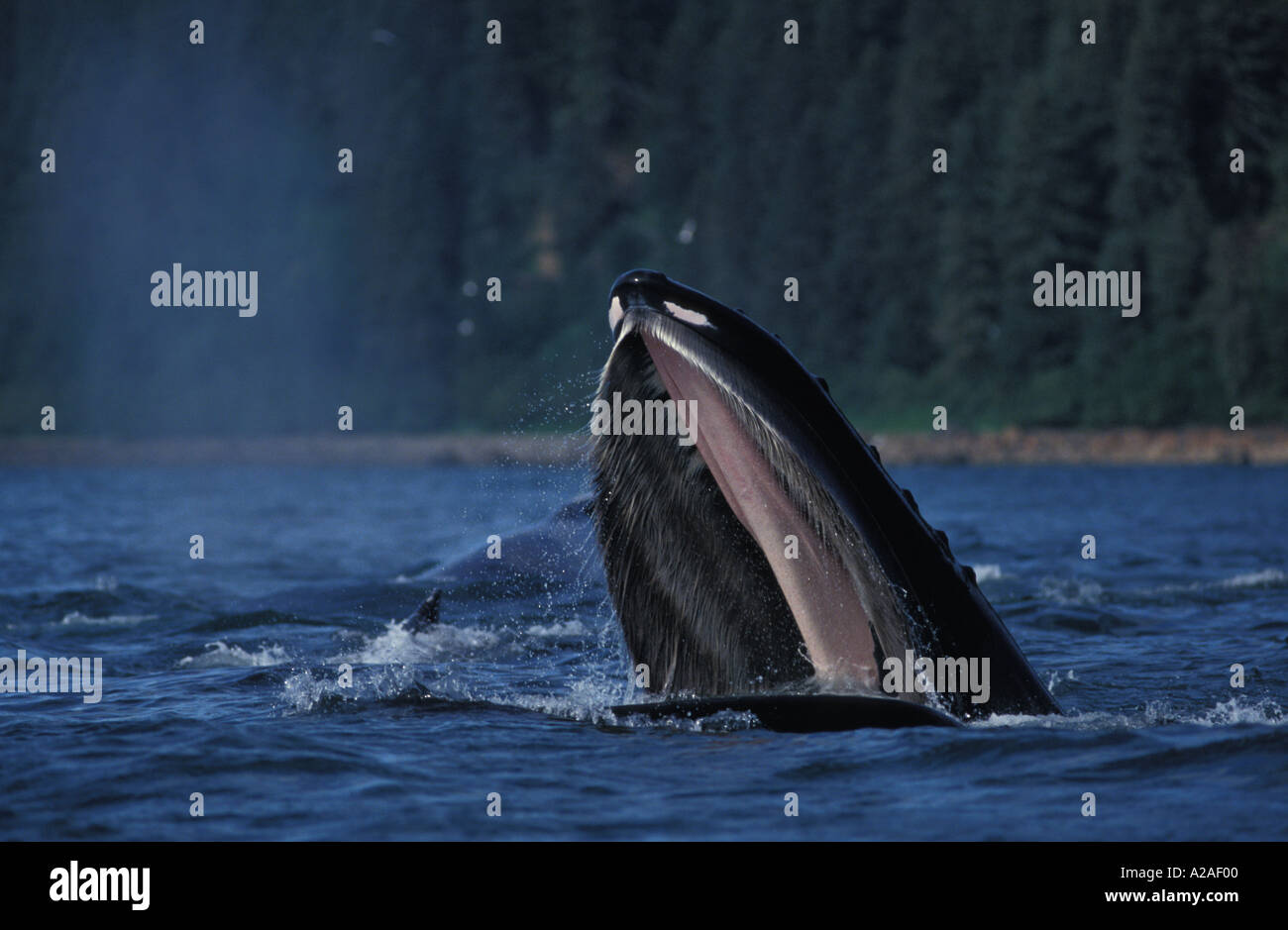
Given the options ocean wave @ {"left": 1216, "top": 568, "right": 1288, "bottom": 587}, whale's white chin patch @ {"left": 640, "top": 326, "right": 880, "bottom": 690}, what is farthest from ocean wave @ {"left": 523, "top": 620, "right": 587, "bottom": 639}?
ocean wave @ {"left": 1216, "top": 568, "right": 1288, "bottom": 587}

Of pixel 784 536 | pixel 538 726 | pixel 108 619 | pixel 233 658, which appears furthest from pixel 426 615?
pixel 784 536

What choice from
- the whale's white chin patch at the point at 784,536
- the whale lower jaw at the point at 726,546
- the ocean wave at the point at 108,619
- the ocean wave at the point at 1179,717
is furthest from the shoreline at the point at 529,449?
the whale's white chin patch at the point at 784,536

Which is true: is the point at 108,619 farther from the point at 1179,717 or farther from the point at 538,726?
the point at 1179,717

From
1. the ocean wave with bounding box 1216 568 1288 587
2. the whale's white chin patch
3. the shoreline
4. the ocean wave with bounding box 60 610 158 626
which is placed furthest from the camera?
the shoreline

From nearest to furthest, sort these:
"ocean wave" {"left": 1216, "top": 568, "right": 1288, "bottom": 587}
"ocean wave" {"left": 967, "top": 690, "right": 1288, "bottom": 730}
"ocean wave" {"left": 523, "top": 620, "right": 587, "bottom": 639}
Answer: "ocean wave" {"left": 967, "top": 690, "right": 1288, "bottom": 730}
"ocean wave" {"left": 523, "top": 620, "right": 587, "bottom": 639}
"ocean wave" {"left": 1216, "top": 568, "right": 1288, "bottom": 587}

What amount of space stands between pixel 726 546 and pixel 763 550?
15cm

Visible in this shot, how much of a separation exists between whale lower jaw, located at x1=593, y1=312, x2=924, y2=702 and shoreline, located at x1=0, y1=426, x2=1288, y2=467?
1203 inches

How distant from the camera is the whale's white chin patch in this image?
6.53 m

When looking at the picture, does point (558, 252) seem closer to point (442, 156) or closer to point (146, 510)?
point (442, 156)

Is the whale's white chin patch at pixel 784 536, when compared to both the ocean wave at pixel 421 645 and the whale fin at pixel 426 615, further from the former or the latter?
the whale fin at pixel 426 615

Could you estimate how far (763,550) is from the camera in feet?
22.3

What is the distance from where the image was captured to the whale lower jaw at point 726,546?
650 centimetres

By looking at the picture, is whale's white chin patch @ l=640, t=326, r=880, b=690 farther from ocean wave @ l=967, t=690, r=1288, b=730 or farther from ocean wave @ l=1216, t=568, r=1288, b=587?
ocean wave @ l=1216, t=568, r=1288, b=587
